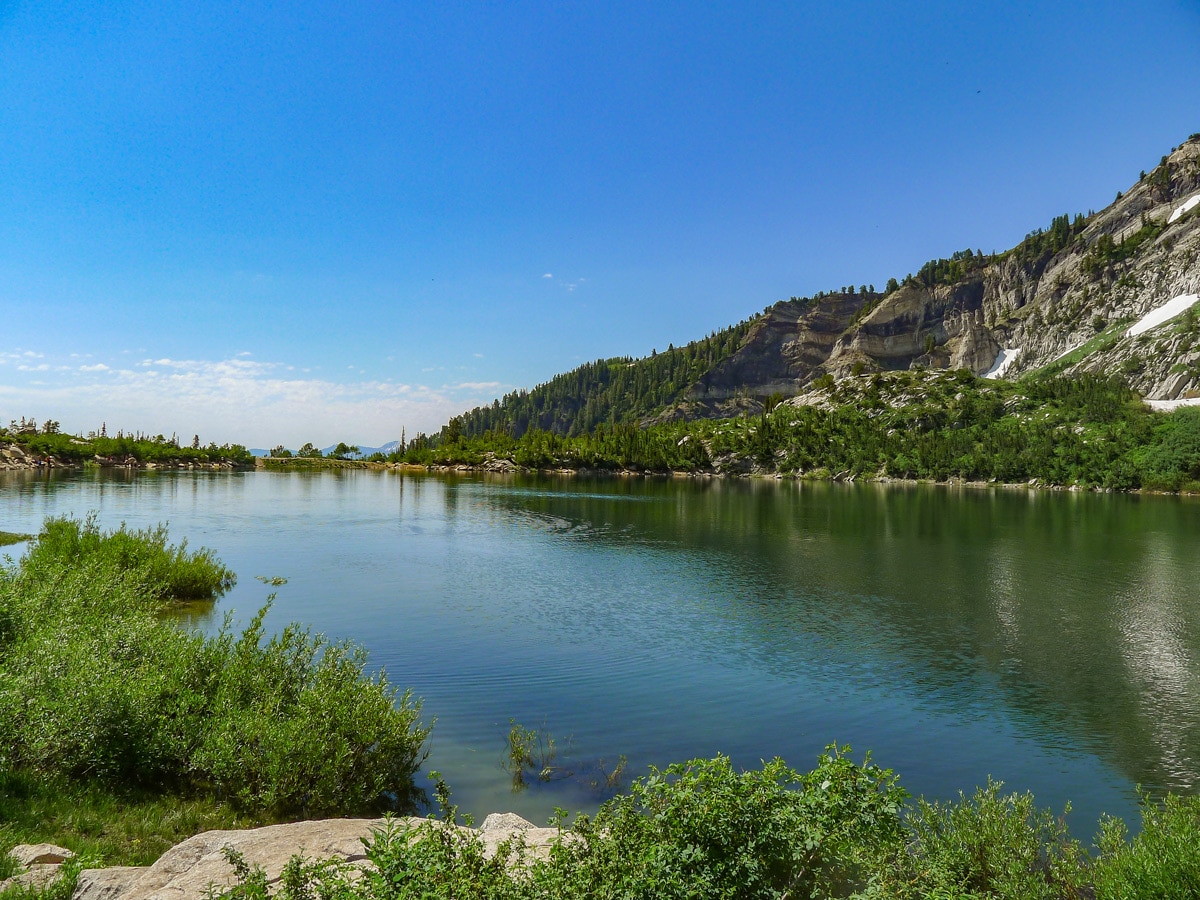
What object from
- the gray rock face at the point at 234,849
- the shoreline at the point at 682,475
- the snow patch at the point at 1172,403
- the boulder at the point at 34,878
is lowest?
the gray rock face at the point at 234,849

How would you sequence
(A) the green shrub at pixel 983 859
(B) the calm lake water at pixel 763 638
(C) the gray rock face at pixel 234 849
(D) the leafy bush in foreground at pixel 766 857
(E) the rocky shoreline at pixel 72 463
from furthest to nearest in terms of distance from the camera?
1. (E) the rocky shoreline at pixel 72 463
2. (B) the calm lake water at pixel 763 638
3. (A) the green shrub at pixel 983 859
4. (C) the gray rock face at pixel 234 849
5. (D) the leafy bush in foreground at pixel 766 857

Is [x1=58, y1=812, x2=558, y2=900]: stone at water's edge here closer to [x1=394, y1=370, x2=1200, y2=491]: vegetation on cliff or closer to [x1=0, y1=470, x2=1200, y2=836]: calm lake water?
[x1=0, y1=470, x2=1200, y2=836]: calm lake water

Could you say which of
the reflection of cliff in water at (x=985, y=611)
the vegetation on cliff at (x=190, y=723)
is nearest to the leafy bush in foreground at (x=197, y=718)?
the vegetation on cliff at (x=190, y=723)

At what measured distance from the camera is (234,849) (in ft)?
27.6

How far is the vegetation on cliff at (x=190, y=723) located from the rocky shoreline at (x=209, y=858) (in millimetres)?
2201

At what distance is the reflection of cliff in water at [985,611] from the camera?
19359mm

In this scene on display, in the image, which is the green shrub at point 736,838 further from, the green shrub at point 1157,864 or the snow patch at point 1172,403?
the snow patch at point 1172,403

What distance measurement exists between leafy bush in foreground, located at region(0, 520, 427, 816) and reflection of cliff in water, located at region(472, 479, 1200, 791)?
14273 millimetres

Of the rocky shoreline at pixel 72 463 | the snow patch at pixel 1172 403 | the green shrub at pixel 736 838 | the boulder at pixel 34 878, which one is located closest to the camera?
the boulder at pixel 34 878

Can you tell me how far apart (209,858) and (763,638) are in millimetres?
21466

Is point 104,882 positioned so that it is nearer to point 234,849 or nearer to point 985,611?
point 234,849

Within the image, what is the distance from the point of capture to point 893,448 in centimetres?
18750

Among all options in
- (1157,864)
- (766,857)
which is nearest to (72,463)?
(766,857)

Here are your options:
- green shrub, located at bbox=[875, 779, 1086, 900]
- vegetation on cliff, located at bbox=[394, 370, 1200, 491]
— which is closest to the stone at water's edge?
green shrub, located at bbox=[875, 779, 1086, 900]
